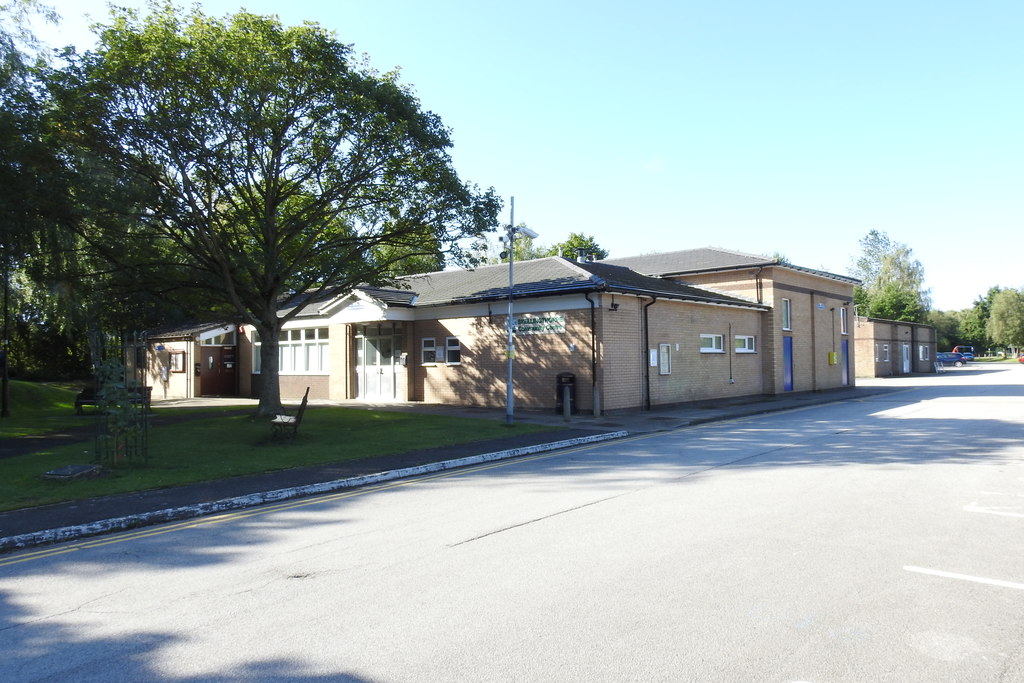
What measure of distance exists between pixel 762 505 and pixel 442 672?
5.37 meters

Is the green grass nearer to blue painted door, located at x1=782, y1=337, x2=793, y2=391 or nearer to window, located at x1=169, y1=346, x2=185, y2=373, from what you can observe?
window, located at x1=169, y1=346, x2=185, y2=373

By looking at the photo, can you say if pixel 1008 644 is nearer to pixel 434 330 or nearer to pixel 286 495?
pixel 286 495

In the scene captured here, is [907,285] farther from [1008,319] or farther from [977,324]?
[977,324]

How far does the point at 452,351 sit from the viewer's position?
25.3 m

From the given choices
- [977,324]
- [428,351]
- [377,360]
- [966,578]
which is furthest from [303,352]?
[977,324]

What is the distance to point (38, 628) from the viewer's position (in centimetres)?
490

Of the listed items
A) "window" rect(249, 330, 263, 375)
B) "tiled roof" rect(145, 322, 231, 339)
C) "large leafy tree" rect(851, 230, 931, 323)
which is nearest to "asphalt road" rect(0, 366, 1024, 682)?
"window" rect(249, 330, 263, 375)

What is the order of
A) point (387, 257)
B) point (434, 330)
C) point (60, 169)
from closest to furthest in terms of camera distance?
point (60, 169)
point (387, 257)
point (434, 330)

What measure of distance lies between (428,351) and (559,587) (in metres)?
21.1

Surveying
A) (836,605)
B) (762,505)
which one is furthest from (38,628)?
(762,505)

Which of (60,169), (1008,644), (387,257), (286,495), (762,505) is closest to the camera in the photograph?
(1008,644)

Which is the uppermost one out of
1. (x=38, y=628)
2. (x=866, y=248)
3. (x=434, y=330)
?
(x=866, y=248)

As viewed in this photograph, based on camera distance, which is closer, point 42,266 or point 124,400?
point 124,400

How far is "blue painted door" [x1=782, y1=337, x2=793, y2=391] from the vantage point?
30447 millimetres
